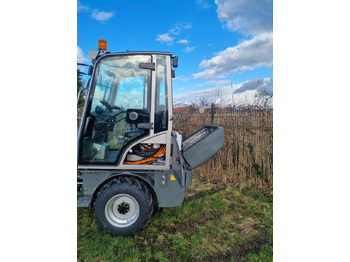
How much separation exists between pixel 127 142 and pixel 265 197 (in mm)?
2752

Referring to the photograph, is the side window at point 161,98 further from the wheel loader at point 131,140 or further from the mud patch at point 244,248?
the mud patch at point 244,248

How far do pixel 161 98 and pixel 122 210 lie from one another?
145 cm

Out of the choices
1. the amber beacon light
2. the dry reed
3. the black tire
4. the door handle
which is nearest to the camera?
the black tire

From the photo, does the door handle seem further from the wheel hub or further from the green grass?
the green grass

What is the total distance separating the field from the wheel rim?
180mm

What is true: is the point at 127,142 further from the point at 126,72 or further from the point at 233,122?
the point at 233,122

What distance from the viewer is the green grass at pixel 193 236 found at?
1899 millimetres

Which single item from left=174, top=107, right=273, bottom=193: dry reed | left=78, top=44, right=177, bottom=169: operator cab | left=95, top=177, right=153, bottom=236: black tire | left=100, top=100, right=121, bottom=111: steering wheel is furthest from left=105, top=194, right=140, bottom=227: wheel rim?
left=174, top=107, right=273, bottom=193: dry reed

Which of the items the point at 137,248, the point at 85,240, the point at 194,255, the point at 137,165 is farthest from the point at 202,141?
the point at 85,240

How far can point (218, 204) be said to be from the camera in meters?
3.00

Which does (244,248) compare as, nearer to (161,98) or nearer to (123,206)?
(123,206)

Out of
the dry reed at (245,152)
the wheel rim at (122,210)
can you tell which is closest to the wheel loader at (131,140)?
the wheel rim at (122,210)

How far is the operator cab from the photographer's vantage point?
2172mm
